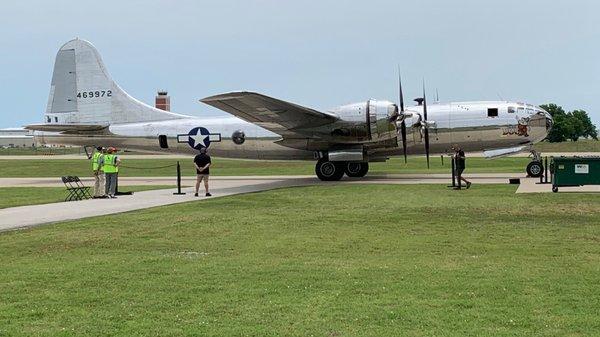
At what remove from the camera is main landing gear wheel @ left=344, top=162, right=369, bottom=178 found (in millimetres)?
32594

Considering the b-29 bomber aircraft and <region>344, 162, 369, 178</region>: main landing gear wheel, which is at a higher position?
the b-29 bomber aircraft

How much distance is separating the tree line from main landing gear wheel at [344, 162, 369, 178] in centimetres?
8835

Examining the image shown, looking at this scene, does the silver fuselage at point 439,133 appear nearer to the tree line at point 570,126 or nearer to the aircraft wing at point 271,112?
the aircraft wing at point 271,112

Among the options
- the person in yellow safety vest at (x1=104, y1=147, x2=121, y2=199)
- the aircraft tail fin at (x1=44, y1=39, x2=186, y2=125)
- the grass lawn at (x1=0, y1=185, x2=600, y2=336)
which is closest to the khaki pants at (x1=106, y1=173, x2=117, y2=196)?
the person in yellow safety vest at (x1=104, y1=147, x2=121, y2=199)

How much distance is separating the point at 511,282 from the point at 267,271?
3.30m

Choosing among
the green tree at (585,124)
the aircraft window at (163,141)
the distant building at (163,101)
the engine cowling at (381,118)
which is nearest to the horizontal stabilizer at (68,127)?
the aircraft window at (163,141)

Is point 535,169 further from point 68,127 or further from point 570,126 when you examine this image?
point 570,126

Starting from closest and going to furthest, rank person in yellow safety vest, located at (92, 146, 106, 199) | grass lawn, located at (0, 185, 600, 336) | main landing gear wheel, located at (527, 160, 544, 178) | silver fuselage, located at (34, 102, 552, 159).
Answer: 1. grass lawn, located at (0, 185, 600, 336)
2. person in yellow safety vest, located at (92, 146, 106, 199)
3. main landing gear wheel, located at (527, 160, 544, 178)
4. silver fuselage, located at (34, 102, 552, 159)

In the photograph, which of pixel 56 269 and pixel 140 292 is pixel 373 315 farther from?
pixel 56 269

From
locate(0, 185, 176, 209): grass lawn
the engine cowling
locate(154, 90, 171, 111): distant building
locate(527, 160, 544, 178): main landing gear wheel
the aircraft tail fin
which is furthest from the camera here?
locate(154, 90, 171, 111): distant building

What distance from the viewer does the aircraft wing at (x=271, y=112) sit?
26.0m

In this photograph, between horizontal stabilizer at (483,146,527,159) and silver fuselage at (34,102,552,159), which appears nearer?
silver fuselage at (34,102,552,159)

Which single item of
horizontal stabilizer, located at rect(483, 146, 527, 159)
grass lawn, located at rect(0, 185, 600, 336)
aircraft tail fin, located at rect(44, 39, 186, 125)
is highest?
aircraft tail fin, located at rect(44, 39, 186, 125)

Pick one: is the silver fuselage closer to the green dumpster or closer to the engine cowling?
the engine cowling
